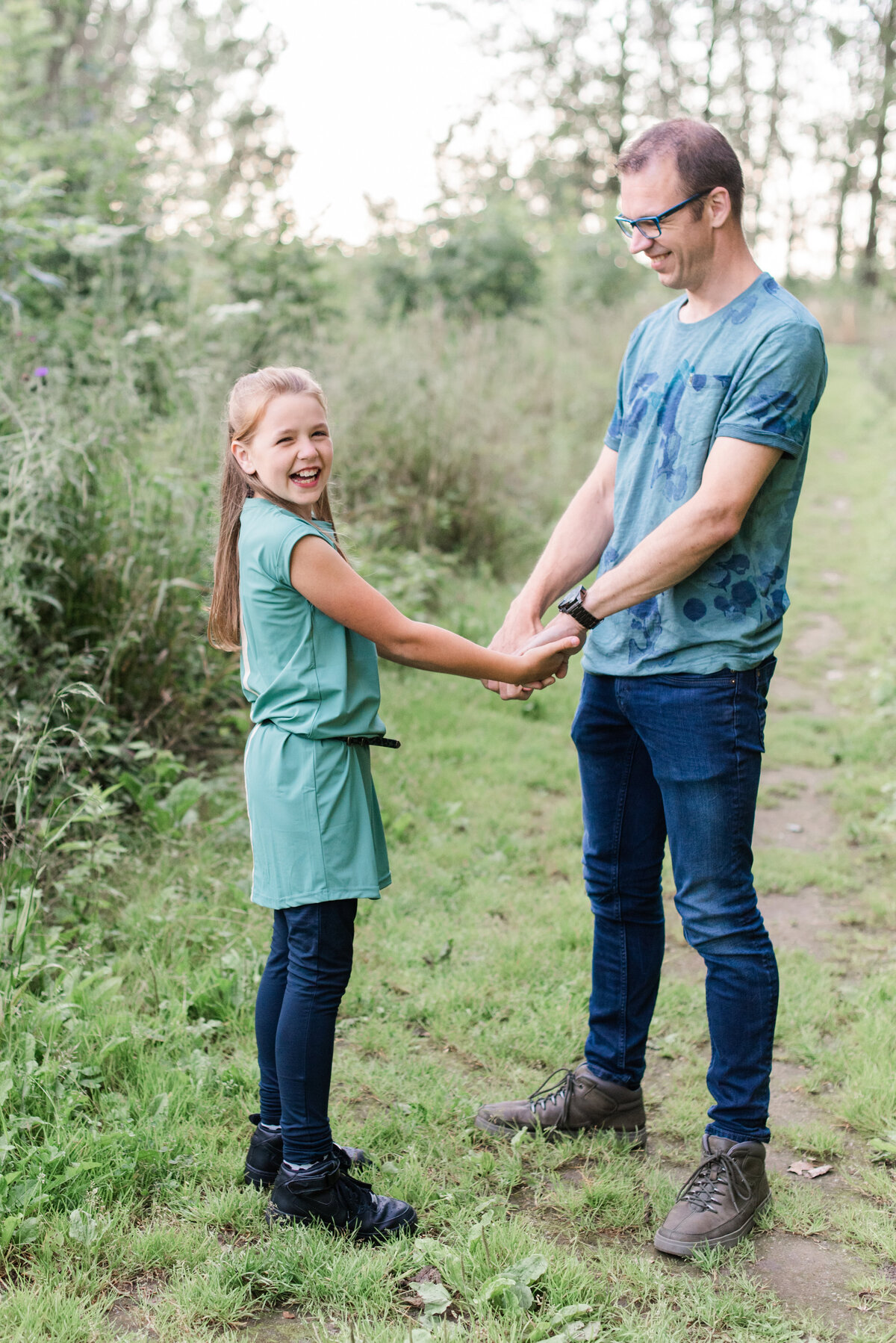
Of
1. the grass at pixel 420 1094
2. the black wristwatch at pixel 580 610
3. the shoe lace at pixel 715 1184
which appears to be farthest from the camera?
the black wristwatch at pixel 580 610

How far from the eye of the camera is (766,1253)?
8.15 feet

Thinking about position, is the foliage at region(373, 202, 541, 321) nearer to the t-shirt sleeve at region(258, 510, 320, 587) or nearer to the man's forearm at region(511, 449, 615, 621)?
the man's forearm at region(511, 449, 615, 621)

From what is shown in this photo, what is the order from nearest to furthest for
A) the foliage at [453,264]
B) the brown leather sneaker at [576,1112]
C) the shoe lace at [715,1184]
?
the shoe lace at [715,1184]
the brown leather sneaker at [576,1112]
the foliage at [453,264]

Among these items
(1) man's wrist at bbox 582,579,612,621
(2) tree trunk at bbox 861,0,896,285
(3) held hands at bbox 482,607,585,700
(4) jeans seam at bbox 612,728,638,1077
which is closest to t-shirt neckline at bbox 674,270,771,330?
(1) man's wrist at bbox 582,579,612,621

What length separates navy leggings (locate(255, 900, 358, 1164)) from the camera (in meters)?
2.34

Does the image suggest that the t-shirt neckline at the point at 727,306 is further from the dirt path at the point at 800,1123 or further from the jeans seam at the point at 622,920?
the dirt path at the point at 800,1123

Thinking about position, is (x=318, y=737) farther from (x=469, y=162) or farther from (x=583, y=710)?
(x=469, y=162)

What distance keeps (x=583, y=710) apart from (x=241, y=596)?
0.95 metres

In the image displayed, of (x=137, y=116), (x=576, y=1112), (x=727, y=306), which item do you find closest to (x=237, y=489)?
(x=727, y=306)

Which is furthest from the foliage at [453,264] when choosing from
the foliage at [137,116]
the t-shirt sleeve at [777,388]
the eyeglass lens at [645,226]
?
the t-shirt sleeve at [777,388]

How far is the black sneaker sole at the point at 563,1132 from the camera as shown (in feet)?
9.41

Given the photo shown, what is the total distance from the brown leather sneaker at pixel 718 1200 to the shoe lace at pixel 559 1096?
392 mm

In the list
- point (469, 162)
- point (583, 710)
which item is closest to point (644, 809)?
point (583, 710)

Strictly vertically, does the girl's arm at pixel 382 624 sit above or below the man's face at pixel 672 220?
below
